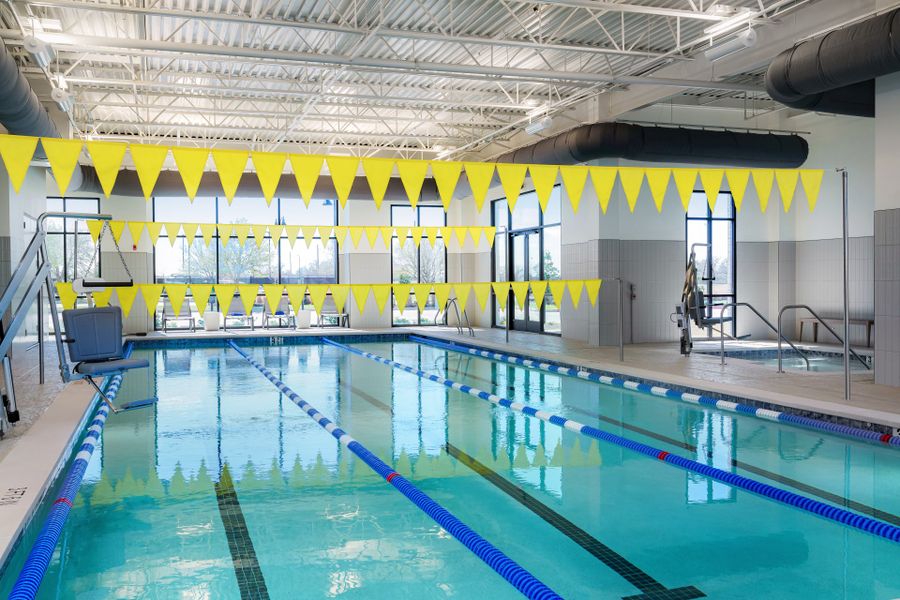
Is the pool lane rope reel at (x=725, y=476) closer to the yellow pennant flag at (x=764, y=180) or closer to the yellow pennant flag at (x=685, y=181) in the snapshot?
the yellow pennant flag at (x=685, y=181)

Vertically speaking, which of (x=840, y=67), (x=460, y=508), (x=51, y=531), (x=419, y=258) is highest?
(x=840, y=67)

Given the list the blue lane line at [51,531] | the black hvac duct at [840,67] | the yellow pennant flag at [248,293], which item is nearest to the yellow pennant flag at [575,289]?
the black hvac duct at [840,67]

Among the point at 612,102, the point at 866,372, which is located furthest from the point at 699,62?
the point at 866,372

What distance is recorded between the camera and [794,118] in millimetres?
12961

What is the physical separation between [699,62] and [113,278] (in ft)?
44.0

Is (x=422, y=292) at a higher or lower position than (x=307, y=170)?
lower

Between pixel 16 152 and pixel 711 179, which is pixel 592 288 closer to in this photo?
pixel 711 179

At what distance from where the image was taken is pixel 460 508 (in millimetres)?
4500

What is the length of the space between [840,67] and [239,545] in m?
6.74

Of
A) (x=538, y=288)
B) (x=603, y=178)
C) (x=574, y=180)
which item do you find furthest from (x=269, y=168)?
(x=538, y=288)

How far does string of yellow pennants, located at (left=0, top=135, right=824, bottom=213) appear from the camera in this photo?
6668 mm

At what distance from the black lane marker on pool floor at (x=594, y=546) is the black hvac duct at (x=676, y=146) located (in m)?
6.81

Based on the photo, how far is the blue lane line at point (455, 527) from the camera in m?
3.12

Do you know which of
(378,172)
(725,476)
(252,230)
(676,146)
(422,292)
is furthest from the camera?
(252,230)
